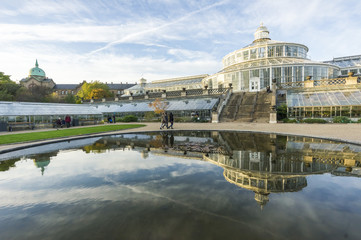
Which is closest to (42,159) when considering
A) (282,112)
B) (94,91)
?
(282,112)

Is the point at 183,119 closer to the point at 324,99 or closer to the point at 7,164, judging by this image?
the point at 324,99

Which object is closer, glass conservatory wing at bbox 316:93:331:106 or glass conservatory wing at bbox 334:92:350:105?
glass conservatory wing at bbox 334:92:350:105

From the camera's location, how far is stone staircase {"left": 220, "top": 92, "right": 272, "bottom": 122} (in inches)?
1098

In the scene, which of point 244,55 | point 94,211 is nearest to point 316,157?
point 94,211

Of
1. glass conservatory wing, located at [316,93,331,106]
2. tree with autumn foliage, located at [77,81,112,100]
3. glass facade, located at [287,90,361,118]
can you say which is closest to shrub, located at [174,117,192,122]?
glass facade, located at [287,90,361,118]

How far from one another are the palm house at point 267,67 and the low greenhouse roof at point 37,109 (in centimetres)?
3348

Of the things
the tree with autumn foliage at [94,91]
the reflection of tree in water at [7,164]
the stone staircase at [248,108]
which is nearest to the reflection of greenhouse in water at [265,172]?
the reflection of tree in water at [7,164]

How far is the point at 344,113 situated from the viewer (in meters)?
27.0

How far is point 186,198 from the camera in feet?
15.6

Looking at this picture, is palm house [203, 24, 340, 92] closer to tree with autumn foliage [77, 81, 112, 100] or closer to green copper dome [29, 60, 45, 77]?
tree with autumn foliage [77, 81, 112, 100]

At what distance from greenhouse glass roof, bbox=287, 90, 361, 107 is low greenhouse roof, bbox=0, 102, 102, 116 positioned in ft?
134

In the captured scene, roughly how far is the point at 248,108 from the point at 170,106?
55.2 ft

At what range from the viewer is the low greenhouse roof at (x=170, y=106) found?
35.7 m

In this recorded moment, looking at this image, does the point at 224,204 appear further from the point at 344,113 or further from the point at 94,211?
the point at 344,113
